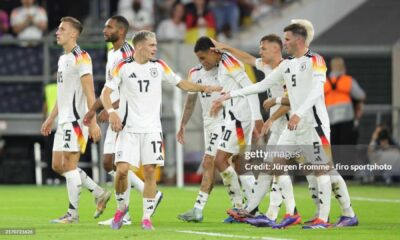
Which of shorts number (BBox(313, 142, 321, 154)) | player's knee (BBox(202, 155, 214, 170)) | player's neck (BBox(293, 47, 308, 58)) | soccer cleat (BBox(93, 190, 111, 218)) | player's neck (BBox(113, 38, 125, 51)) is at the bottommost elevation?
soccer cleat (BBox(93, 190, 111, 218))

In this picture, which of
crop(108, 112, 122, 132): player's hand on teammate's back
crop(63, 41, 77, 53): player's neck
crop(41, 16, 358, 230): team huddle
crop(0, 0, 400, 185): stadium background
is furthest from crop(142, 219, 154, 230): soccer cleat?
crop(0, 0, 400, 185): stadium background

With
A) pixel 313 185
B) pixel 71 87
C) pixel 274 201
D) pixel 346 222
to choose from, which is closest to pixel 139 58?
pixel 71 87

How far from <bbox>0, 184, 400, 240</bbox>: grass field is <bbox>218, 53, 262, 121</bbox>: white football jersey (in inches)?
56.6

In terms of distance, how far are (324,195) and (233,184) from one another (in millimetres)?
1852

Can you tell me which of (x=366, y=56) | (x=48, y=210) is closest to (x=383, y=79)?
(x=366, y=56)

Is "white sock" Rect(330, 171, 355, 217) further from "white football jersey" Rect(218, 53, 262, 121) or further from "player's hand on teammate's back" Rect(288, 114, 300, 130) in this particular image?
"white football jersey" Rect(218, 53, 262, 121)

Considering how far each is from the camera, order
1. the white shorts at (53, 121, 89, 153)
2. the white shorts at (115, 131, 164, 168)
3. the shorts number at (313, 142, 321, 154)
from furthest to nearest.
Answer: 1. the white shorts at (53, 121, 89, 153)
2. the shorts number at (313, 142, 321, 154)
3. the white shorts at (115, 131, 164, 168)

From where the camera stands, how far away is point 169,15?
3098 cm

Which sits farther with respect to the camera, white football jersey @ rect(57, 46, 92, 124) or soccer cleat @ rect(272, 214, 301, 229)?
white football jersey @ rect(57, 46, 92, 124)

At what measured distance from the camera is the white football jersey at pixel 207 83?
1673 centimetres

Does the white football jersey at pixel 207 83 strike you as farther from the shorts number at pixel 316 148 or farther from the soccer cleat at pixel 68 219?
the soccer cleat at pixel 68 219

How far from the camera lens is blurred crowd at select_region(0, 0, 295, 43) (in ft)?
93.4

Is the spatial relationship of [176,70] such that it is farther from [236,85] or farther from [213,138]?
[236,85]

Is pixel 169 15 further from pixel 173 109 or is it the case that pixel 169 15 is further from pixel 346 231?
pixel 346 231
